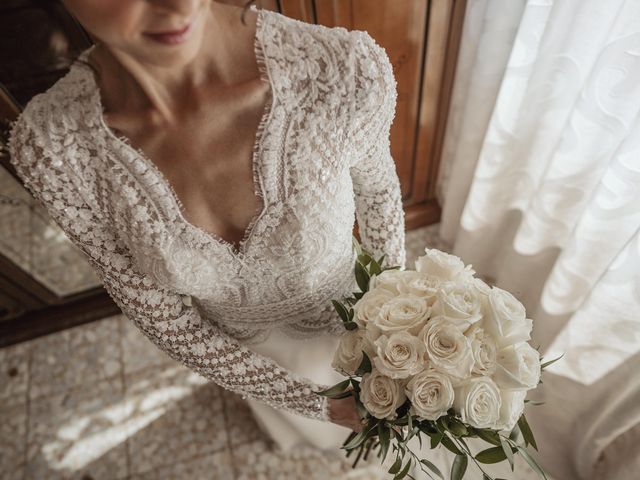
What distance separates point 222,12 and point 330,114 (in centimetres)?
25

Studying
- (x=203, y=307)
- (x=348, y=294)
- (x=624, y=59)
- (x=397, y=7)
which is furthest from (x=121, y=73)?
(x=624, y=59)

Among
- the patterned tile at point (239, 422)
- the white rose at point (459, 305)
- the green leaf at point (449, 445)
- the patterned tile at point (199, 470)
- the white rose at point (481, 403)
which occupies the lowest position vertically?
the patterned tile at point (199, 470)

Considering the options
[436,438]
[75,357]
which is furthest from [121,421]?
[436,438]

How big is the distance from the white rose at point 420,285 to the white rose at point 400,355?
0.27 ft

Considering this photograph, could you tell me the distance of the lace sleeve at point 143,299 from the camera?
2.54 feet

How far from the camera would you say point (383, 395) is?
2.48ft

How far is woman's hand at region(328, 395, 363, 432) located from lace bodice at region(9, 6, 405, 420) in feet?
1.12

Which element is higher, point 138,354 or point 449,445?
point 449,445

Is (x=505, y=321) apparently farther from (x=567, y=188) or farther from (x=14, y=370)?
(x=14, y=370)

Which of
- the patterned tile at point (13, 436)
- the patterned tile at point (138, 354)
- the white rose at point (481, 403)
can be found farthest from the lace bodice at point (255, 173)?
the patterned tile at point (13, 436)

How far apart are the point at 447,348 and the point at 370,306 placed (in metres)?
0.15

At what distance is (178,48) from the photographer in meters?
0.66

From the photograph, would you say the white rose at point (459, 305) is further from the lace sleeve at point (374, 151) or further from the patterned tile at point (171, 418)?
the patterned tile at point (171, 418)

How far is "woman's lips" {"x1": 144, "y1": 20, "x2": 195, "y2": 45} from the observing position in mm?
636
